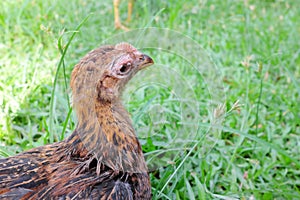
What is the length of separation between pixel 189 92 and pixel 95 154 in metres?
1.52

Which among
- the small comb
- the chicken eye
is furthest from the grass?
the chicken eye

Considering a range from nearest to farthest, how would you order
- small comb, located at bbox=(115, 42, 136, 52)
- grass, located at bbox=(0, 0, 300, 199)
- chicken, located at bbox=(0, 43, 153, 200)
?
chicken, located at bbox=(0, 43, 153, 200), small comb, located at bbox=(115, 42, 136, 52), grass, located at bbox=(0, 0, 300, 199)

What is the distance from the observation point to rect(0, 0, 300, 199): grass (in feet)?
10.1

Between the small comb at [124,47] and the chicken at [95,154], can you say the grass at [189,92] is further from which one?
the chicken at [95,154]

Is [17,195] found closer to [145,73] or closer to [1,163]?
[1,163]

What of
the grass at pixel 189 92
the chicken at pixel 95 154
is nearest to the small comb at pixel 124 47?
the chicken at pixel 95 154

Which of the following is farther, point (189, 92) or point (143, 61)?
point (189, 92)

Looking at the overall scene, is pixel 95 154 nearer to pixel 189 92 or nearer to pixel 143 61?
pixel 143 61

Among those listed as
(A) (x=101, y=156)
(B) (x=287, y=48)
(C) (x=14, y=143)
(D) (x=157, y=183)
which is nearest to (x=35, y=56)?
(C) (x=14, y=143)

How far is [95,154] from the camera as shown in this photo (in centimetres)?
236

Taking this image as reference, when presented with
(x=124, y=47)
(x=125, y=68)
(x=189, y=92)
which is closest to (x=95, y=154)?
(x=125, y=68)

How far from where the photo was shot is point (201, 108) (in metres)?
3.97

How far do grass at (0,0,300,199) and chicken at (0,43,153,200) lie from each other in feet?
1.27

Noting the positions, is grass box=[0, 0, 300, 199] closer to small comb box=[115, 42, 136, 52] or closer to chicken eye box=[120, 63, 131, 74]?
small comb box=[115, 42, 136, 52]
